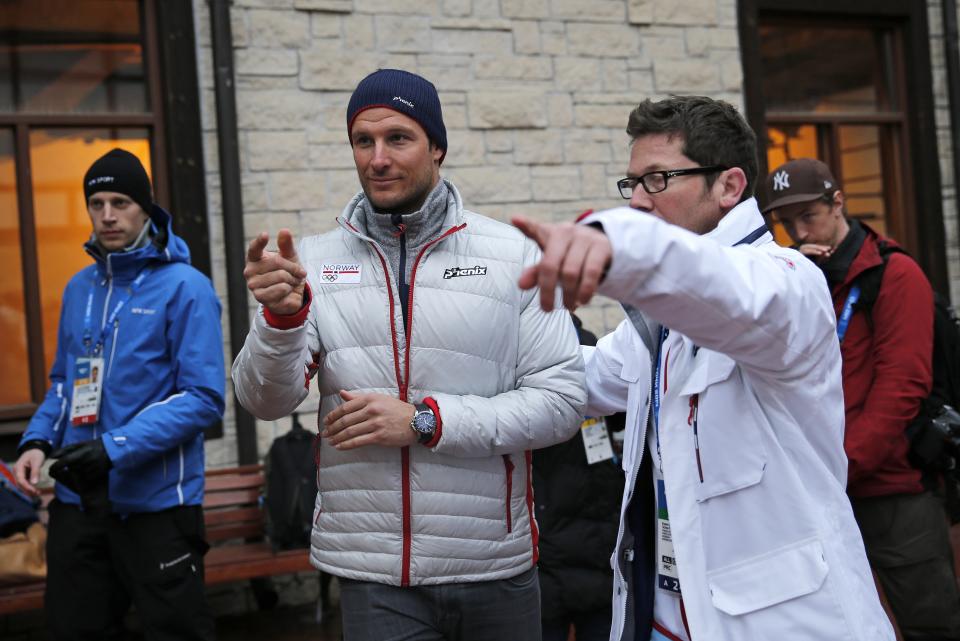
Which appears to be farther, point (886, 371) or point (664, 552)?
point (886, 371)

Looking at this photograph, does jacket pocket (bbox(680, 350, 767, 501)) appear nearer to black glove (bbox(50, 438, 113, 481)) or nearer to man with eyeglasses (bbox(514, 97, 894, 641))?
man with eyeglasses (bbox(514, 97, 894, 641))

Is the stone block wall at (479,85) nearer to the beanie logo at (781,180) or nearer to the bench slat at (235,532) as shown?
the bench slat at (235,532)

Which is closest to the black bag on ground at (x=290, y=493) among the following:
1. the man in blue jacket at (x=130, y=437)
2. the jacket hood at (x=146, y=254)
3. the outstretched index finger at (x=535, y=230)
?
the man in blue jacket at (x=130, y=437)

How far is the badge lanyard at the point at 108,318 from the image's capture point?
4008 mm

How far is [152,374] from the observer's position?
3.97 m

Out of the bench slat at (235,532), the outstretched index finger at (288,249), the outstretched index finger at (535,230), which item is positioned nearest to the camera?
the outstretched index finger at (535,230)

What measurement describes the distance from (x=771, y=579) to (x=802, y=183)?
2693 mm

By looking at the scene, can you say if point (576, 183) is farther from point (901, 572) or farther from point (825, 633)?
point (825, 633)

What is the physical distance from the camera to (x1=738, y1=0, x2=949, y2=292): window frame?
823 centimetres

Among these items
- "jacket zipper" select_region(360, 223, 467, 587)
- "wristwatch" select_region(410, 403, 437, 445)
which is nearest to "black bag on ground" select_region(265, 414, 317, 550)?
"jacket zipper" select_region(360, 223, 467, 587)

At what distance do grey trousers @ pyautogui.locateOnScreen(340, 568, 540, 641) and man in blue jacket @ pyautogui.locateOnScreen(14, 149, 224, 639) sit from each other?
4.40 ft

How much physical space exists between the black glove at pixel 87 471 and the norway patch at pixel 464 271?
5.36 feet

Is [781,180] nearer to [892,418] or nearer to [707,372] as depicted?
[892,418]

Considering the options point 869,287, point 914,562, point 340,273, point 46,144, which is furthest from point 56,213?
point 914,562
